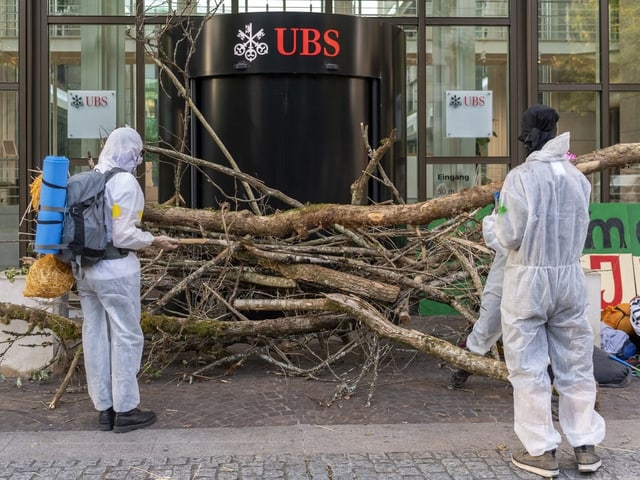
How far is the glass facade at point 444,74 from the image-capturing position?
9.48m

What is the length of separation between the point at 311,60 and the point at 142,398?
134 inches

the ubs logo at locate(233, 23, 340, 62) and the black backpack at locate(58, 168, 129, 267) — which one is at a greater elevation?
the ubs logo at locate(233, 23, 340, 62)

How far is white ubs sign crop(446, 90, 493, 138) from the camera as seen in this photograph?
32.1 feet

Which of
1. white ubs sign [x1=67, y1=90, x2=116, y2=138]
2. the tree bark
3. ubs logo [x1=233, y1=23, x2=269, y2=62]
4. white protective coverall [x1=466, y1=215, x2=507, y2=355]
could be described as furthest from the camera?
white ubs sign [x1=67, y1=90, x2=116, y2=138]

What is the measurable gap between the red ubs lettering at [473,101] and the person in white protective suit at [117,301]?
19.9ft

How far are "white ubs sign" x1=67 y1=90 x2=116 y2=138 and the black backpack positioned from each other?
544 cm

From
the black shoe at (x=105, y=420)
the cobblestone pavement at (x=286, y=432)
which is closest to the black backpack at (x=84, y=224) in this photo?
the black shoe at (x=105, y=420)

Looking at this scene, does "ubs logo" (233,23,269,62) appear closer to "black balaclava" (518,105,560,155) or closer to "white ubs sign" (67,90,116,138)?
"white ubs sign" (67,90,116,138)

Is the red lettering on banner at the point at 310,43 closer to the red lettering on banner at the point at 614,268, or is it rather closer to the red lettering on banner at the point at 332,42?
the red lettering on banner at the point at 332,42

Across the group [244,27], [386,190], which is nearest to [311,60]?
[244,27]

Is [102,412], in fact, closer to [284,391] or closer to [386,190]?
[284,391]

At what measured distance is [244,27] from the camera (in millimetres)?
6992

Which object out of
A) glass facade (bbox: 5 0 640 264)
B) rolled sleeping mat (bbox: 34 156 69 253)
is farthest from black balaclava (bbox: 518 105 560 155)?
glass facade (bbox: 5 0 640 264)

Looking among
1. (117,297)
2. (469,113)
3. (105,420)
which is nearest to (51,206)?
(117,297)
